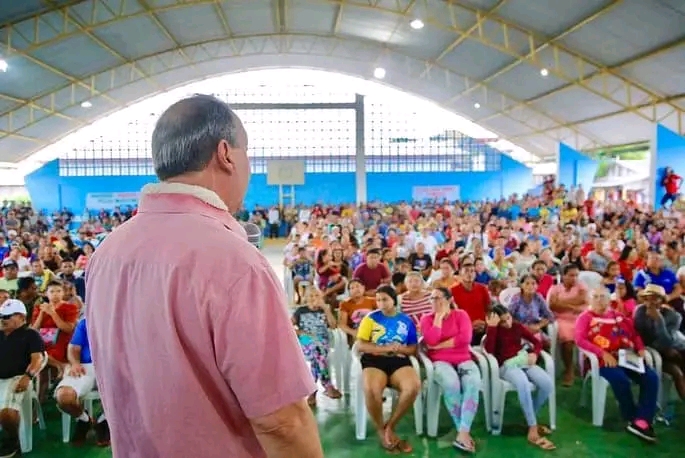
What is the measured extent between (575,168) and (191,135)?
1893 centimetres

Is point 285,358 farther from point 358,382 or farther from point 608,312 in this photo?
point 608,312

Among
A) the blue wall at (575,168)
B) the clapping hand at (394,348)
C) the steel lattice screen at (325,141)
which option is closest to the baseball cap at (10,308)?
the clapping hand at (394,348)

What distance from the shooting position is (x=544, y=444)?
3912mm

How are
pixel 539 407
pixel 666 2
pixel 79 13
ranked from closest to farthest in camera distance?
pixel 539 407, pixel 666 2, pixel 79 13

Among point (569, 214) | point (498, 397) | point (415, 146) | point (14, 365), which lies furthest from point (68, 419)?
point (415, 146)

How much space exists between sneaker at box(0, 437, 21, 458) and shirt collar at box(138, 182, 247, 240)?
3669mm

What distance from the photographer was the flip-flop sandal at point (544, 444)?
388 centimetres

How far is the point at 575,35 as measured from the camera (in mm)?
11844

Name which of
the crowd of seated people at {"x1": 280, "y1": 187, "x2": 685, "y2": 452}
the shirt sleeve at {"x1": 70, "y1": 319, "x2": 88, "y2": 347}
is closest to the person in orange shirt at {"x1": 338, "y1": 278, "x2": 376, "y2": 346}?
the crowd of seated people at {"x1": 280, "y1": 187, "x2": 685, "y2": 452}

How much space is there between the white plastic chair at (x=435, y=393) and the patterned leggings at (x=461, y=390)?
2.4 inches

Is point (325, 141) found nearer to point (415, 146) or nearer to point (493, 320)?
point (415, 146)

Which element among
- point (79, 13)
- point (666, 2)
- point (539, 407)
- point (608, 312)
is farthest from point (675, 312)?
point (79, 13)

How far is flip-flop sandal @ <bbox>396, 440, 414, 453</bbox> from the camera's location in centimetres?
385

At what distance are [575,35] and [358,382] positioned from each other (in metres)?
10.2
